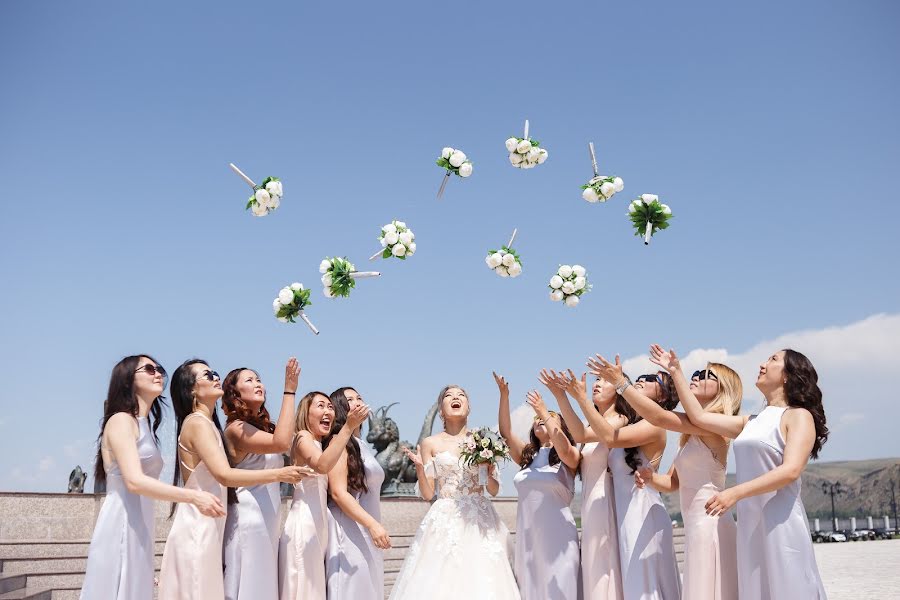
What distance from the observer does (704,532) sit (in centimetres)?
654

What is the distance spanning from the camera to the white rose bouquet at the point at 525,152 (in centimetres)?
854

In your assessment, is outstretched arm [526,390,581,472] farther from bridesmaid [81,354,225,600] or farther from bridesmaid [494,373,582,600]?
bridesmaid [81,354,225,600]

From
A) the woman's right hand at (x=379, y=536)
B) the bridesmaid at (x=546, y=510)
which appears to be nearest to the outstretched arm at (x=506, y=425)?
the bridesmaid at (x=546, y=510)

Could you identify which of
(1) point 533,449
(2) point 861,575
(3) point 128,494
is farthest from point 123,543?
(2) point 861,575

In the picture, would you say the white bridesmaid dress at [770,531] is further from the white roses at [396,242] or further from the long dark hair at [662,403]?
the white roses at [396,242]

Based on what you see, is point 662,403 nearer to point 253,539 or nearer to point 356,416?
point 356,416

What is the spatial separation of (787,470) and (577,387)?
2022mm

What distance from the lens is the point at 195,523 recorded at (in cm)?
597

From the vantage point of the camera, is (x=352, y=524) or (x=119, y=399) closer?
(x=119, y=399)

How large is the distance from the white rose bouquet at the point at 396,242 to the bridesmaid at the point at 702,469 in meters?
2.44

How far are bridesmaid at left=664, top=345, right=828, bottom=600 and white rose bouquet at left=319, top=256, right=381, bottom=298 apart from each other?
4.08 meters

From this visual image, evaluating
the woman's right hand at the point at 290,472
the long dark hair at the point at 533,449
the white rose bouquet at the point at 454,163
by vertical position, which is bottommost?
the woman's right hand at the point at 290,472

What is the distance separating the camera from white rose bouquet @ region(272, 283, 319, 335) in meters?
7.96

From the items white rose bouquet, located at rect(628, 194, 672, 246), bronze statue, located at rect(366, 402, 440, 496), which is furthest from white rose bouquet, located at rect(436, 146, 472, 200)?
bronze statue, located at rect(366, 402, 440, 496)
